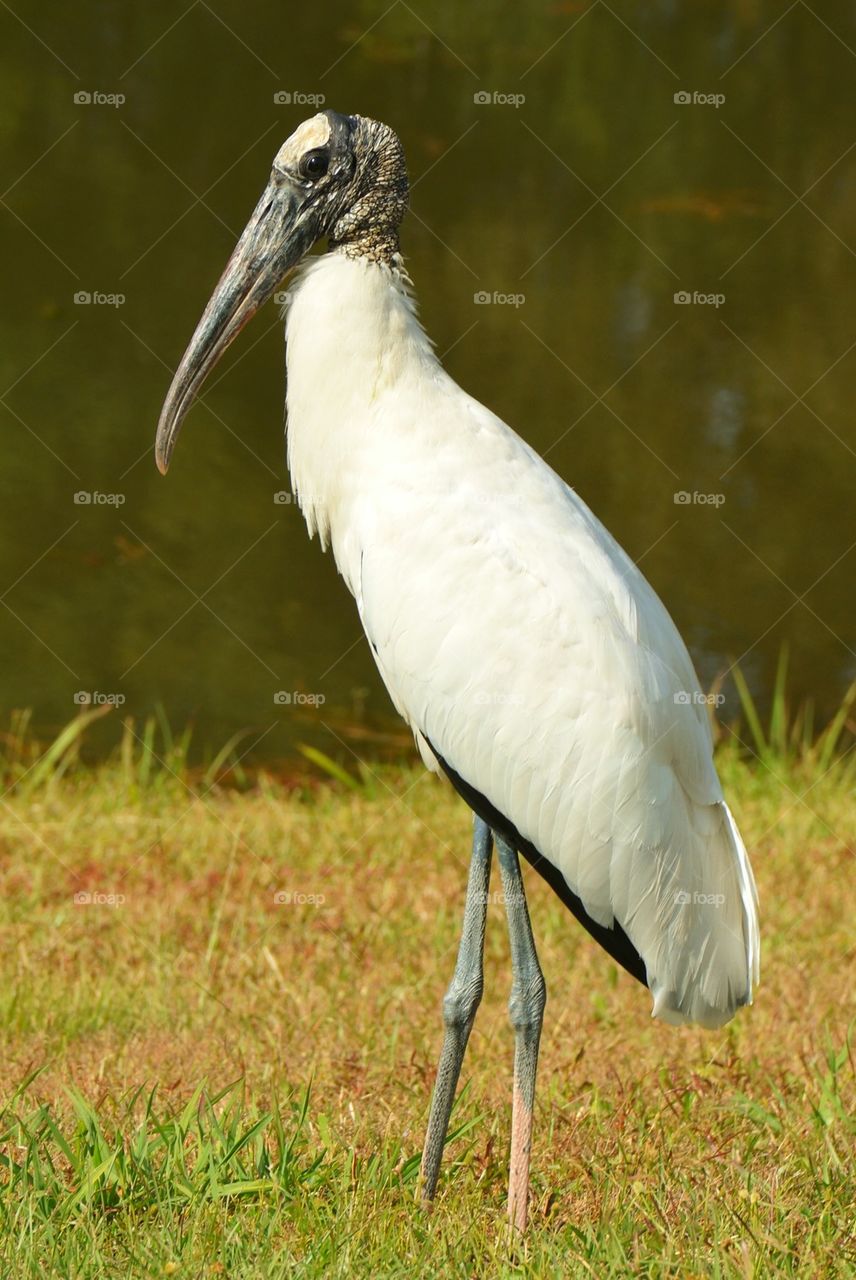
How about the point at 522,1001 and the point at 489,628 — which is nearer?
the point at 489,628

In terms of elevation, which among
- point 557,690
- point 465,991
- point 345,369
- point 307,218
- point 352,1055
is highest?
point 307,218

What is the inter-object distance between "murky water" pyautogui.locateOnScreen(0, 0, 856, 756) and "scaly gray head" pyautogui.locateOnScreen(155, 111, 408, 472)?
3669 mm

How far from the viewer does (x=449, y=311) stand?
36.2 ft

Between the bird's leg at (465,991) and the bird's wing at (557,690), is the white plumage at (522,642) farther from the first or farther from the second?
the bird's leg at (465,991)

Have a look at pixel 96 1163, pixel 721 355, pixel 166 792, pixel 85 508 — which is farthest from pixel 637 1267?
pixel 721 355

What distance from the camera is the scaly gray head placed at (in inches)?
138

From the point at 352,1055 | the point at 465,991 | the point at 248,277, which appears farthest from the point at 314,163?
the point at 352,1055

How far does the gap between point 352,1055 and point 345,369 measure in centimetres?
159

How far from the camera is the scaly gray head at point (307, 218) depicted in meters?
3.50

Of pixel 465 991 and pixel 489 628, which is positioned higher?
pixel 489 628

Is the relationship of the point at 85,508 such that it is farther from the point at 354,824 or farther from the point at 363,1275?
the point at 363,1275

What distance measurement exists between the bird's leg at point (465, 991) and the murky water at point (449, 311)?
368 centimetres

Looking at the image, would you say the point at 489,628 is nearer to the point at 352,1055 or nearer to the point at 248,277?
the point at 248,277

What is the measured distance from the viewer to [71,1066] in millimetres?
3834
